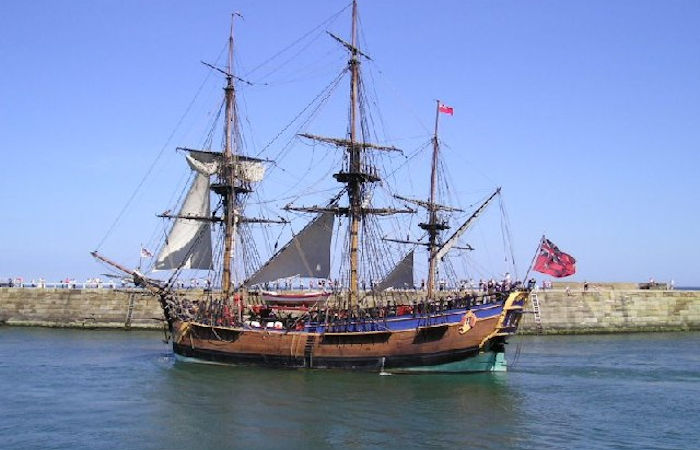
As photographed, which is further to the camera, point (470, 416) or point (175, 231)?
point (175, 231)

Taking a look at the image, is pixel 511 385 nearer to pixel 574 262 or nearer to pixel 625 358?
pixel 574 262

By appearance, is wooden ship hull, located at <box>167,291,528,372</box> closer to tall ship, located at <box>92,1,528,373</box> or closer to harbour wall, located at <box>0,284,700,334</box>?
tall ship, located at <box>92,1,528,373</box>

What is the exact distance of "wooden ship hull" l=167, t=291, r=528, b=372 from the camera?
111 ft

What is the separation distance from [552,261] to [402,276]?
666 inches

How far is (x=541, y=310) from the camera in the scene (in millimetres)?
54875

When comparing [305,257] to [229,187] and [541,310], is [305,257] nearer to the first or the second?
[229,187]

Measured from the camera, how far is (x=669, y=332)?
55.9m

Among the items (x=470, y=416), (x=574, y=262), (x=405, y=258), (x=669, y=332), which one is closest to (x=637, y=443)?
(x=470, y=416)

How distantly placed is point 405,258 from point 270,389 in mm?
21730

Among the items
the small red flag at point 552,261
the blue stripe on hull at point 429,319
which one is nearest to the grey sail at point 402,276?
the blue stripe on hull at point 429,319

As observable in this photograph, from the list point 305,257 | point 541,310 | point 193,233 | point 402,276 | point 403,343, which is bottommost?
point 403,343

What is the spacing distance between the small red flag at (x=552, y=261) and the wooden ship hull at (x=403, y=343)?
1836mm

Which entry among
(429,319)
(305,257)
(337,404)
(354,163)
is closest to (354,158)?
(354,163)

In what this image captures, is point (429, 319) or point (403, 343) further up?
point (429, 319)
